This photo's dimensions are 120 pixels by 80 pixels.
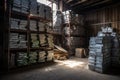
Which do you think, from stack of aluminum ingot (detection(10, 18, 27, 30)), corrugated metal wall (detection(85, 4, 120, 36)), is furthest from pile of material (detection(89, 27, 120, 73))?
corrugated metal wall (detection(85, 4, 120, 36))

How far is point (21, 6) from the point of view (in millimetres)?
6156

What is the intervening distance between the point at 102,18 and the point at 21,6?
8.49 m

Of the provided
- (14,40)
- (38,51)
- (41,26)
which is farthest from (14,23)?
(38,51)

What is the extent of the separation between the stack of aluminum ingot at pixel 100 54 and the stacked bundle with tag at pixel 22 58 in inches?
127

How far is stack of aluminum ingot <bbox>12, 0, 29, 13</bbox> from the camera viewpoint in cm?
586

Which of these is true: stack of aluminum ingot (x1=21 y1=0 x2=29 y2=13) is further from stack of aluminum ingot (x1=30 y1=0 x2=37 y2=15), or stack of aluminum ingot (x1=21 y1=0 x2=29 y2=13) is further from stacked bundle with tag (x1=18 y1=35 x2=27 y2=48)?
stacked bundle with tag (x1=18 y1=35 x2=27 y2=48)

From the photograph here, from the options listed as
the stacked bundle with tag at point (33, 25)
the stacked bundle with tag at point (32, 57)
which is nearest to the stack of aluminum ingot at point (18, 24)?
the stacked bundle with tag at point (33, 25)

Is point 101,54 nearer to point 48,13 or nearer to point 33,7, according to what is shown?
point 48,13

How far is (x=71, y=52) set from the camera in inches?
425

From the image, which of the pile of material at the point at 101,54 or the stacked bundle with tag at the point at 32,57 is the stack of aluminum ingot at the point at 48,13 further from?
the pile of material at the point at 101,54

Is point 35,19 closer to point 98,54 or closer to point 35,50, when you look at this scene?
point 35,50

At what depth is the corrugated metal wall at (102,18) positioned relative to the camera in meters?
11.0

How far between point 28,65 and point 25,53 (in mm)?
650

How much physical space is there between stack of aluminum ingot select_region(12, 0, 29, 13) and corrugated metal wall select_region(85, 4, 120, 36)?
7.67 m
